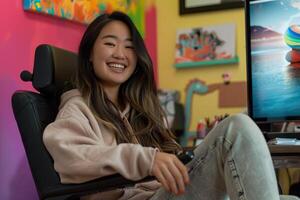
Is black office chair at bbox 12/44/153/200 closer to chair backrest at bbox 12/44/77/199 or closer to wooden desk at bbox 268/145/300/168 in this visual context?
chair backrest at bbox 12/44/77/199

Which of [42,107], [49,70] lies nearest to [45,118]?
[42,107]

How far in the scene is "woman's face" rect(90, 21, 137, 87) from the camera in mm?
1411

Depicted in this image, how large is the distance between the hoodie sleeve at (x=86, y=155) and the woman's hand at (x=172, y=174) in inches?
1.1

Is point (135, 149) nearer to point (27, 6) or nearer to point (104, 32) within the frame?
point (104, 32)

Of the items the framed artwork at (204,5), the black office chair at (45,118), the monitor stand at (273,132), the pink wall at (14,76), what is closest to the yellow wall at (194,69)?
the framed artwork at (204,5)

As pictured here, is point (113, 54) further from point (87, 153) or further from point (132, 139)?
point (87, 153)

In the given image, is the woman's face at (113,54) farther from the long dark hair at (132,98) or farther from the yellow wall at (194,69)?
the yellow wall at (194,69)

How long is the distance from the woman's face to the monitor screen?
464 millimetres

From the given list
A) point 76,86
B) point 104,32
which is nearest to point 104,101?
point 76,86

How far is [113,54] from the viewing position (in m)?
1.42

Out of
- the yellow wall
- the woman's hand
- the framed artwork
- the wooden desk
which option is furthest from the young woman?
the framed artwork

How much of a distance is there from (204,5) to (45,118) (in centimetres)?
153

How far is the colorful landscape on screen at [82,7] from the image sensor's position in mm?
1704

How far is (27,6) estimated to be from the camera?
5.39 feet
